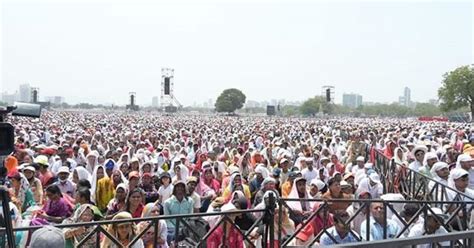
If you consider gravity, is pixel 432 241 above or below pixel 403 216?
above

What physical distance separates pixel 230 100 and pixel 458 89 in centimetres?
5039

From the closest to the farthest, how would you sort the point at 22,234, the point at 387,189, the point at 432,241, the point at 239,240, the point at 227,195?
the point at 432,241
the point at 22,234
the point at 239,240
the point at 227,195
the point at 387,189

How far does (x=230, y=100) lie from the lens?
383ft

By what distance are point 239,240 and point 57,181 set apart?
163 inches

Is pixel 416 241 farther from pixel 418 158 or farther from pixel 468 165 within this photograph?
pixel 418 158

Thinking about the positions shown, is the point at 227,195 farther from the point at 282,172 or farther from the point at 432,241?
the point at 432,241

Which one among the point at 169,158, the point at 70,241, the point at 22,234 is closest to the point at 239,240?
the point at 70,241

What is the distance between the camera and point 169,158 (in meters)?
13.8

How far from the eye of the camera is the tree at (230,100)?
116 meters

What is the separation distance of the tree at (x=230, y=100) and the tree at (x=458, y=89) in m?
46.5

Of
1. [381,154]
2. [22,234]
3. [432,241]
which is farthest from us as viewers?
[381,154]

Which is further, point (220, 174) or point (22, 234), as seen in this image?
point (220, 174)

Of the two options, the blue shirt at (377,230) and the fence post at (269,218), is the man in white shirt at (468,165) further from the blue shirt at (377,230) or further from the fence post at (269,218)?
the fence post at (269,218)

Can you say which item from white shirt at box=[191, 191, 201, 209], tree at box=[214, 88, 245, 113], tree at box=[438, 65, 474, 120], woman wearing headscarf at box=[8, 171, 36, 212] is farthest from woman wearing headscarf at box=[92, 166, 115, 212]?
tree at box=[214, 88, 245, 113]
